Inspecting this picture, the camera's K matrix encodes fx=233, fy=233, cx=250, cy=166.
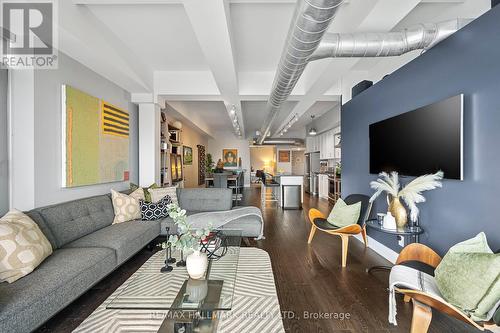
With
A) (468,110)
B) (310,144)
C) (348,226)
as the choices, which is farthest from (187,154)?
(468,110)

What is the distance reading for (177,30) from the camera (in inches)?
118

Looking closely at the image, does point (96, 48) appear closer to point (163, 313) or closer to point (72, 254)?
point (72, 254)

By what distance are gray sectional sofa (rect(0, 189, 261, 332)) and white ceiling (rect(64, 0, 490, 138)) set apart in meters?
1.90

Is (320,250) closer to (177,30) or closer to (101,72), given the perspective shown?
(177,30)

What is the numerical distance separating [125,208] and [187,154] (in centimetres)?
492

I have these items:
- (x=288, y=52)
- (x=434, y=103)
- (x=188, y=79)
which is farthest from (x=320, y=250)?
(x=188, y=79)

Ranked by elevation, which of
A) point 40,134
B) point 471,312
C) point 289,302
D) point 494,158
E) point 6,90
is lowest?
point 289,302

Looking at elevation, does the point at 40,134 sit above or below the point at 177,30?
below

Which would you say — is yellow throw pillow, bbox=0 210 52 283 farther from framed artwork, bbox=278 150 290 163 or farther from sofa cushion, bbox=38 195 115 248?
framed artwork, bbox=278 150 290 163

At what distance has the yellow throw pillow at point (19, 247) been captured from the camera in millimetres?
1692

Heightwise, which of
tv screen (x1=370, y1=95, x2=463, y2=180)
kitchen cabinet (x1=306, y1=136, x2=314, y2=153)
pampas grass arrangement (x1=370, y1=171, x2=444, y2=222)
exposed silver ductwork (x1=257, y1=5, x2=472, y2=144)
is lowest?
pampas grass arrangement (x1=370, y1=171, x2=444, y2=222)

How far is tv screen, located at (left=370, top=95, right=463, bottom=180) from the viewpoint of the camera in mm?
2059

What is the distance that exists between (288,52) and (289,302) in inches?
94.5

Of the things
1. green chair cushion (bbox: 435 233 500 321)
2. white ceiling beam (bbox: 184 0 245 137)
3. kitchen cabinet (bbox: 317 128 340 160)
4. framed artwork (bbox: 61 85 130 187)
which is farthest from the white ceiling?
kitchen cabinet (bbox: 317 128 340 160)
